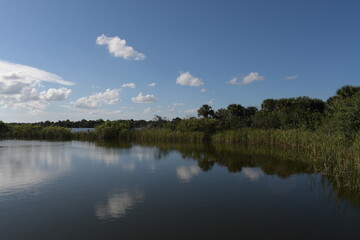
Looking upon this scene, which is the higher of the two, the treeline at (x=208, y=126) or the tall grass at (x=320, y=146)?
the treeline at (x=208, y=126)

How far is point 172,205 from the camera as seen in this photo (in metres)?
7.02

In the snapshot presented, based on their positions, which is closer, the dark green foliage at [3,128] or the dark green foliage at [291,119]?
the dark green foliage at [291,119]

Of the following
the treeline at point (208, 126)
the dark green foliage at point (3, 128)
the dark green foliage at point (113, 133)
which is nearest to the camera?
the treeline at point (208, 126)

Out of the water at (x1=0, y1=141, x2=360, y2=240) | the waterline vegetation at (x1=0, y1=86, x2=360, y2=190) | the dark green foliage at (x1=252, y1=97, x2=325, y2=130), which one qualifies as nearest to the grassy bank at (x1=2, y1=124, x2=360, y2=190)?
the waterline vegetation at (x1=0, y1=86, x2=360, y2=190)

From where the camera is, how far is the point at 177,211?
656 centimetres

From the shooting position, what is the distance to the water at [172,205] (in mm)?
5375

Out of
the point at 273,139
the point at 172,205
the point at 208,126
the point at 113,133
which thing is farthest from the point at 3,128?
the point at 172,205

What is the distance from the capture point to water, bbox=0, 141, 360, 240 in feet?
17.6

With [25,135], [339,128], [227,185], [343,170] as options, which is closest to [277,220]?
[227,185]

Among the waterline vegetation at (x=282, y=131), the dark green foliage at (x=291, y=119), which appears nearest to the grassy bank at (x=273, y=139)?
the waterline vegetation at (x=282, y=131)

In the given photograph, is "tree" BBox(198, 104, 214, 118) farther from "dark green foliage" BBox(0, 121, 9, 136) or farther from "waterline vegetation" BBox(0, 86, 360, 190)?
"dark green foliage" BBox(0, 121, 9, 136)

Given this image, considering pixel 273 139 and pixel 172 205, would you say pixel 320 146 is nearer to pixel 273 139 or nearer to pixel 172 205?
pixel 273 139

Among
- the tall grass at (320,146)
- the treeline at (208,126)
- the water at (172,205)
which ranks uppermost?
the treeline at (208,126)

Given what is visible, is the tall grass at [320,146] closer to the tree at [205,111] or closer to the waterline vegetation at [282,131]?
the waterline vegetation at [282,131]
